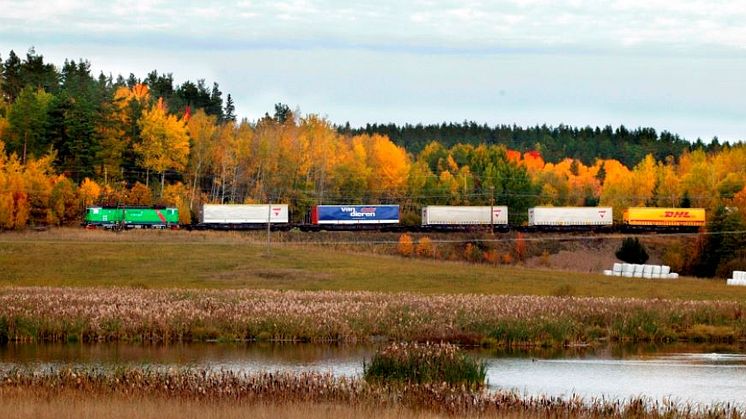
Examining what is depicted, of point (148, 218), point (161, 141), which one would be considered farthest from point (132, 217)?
point (161, 141)

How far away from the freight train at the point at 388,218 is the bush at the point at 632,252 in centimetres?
1347

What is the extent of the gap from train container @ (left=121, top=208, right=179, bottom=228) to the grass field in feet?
57.1

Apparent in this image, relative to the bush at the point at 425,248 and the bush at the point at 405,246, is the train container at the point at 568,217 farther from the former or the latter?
the bush at the point at 405,246

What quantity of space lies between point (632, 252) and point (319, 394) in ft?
272

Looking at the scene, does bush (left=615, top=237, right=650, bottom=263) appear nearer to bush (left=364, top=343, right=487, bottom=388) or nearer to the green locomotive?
the green locomotive

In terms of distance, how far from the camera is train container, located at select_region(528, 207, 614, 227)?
12344 centimetres

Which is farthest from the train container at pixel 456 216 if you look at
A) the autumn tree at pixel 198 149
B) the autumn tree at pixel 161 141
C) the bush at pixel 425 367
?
the bush at pixel 425 367

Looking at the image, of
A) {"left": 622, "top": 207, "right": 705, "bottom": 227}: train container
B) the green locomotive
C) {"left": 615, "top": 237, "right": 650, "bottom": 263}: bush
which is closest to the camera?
{"left": 615, "top": 237, "right": 650, "bottom": 263}: bush

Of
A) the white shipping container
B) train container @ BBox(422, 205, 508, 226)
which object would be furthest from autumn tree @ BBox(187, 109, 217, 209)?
train container @ BBox(422, 205, 508, 226)

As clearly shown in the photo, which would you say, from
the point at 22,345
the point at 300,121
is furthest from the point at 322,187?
the point at 22,345

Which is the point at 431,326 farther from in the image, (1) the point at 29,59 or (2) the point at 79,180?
(1) the point at 29,59

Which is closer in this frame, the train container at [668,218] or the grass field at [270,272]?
the grass field at [270,272]

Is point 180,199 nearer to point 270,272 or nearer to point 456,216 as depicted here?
point 456,216

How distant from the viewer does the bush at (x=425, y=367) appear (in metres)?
32.1
